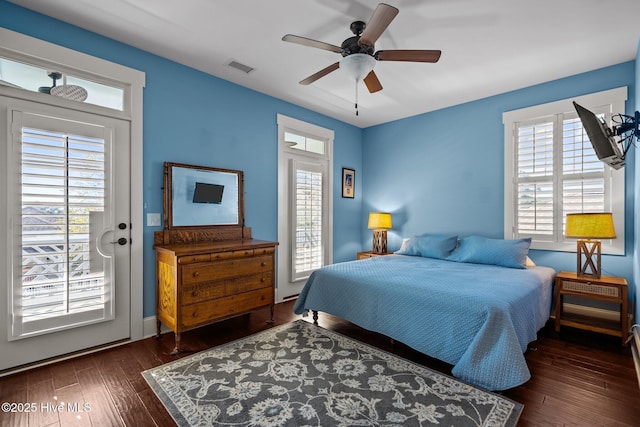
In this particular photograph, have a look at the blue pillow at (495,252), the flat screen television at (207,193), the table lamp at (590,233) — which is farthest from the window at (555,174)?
the flat screen television at (207,193)

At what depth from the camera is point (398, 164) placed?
16.5 ft

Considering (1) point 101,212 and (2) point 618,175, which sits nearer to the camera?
(1) point 101,212

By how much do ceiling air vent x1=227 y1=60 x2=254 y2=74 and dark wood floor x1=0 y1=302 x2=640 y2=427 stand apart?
2768 millimetres

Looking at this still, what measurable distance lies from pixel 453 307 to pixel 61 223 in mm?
3097

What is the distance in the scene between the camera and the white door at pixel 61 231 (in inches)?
89.0

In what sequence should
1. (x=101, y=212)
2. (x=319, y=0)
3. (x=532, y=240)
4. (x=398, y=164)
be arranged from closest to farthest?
(x=319, y=0), (x=101, y=212), (x=532, y=240), (x=398, y=164)

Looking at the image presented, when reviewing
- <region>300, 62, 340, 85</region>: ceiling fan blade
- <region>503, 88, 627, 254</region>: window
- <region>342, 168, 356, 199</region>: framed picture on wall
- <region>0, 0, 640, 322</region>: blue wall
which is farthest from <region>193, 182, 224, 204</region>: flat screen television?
<region>503, 88, 627, 254</region>: window

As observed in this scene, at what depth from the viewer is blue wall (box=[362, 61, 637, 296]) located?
328 centimetres

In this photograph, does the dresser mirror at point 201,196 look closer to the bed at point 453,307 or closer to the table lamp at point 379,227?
the bed at point 453,307

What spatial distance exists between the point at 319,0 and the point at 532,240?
3.51 m

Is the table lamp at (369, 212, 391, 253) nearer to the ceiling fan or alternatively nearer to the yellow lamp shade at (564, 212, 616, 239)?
the yellow lamp shade at (564, 212, 616, 239)

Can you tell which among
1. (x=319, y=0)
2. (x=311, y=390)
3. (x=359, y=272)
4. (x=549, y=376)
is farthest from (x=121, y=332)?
(x=549, y=376)

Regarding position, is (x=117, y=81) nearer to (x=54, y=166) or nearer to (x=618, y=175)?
(x=54, y=166)

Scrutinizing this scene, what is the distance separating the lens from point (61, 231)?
2.44 metres
